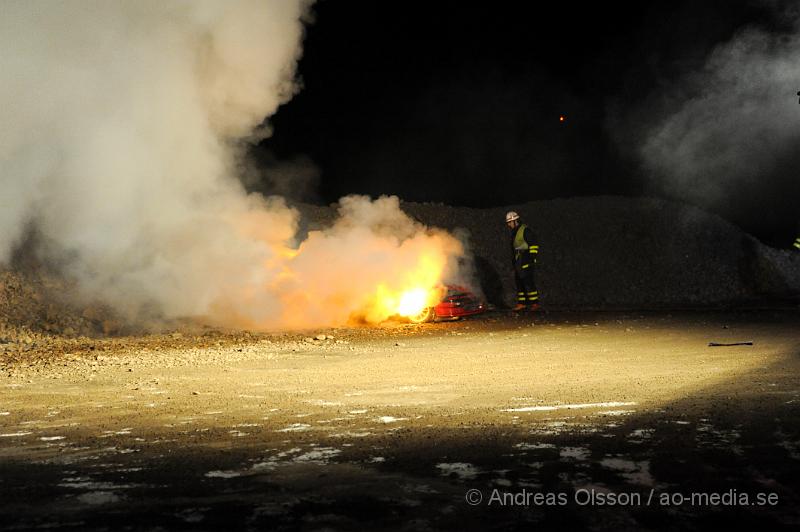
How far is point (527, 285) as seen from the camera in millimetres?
21438

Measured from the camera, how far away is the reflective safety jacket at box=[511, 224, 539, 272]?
20.9 metres

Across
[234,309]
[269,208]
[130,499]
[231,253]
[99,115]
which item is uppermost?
[99,115]

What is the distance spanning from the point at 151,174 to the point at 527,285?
33.5 ft

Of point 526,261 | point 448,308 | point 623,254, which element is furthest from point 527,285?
point 623,254

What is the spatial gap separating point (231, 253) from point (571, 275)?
13638mm

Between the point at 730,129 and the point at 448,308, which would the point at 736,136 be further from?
the point at 448,308

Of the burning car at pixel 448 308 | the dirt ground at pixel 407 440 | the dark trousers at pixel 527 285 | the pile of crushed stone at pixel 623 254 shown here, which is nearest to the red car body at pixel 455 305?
the burning car at pixel 448 308

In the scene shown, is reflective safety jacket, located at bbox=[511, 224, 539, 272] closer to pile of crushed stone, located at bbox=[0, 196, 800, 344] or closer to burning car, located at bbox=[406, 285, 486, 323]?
burning car, located at bbox=[406, 285, 486, 323]

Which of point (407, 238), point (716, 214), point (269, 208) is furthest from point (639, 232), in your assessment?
point (269, 208)

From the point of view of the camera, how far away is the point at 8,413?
868cm

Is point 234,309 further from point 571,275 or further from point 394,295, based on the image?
point 571,275

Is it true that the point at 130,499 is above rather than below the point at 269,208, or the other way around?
below

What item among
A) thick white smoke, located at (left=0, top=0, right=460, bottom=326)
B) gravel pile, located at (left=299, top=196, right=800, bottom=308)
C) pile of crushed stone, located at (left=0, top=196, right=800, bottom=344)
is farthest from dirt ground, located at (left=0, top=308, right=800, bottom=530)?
gravel pile, located at (left=299, top=196, right=800, bottom=308)

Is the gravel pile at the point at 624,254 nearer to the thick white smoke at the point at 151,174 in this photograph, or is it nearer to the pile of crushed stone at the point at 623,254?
the pile of crushed stone at the point at 623,254
